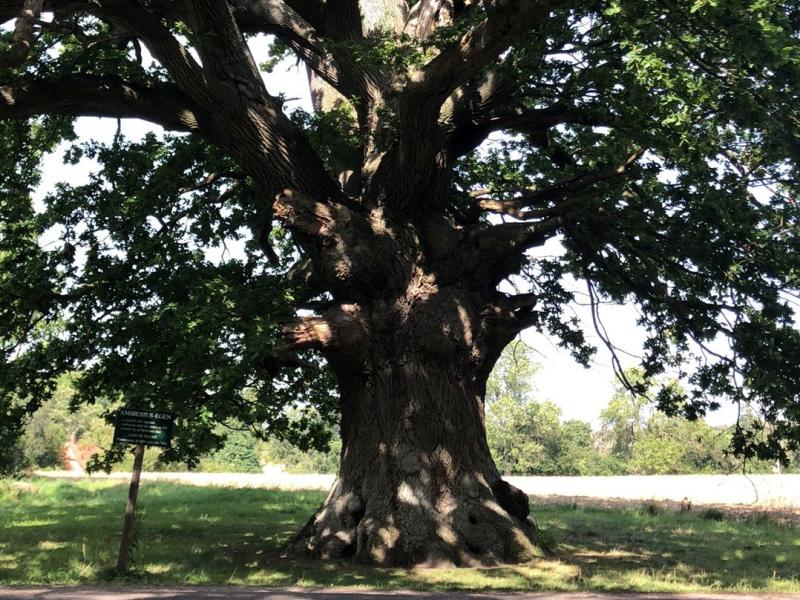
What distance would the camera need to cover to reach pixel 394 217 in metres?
12.6

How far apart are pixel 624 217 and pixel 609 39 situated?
10.3 ft

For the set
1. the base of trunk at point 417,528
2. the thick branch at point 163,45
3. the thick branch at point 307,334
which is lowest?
the base of trunk at point 417,528

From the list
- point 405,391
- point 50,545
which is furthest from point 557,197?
point 50,545

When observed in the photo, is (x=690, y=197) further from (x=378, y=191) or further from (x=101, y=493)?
(x=101, y=493)

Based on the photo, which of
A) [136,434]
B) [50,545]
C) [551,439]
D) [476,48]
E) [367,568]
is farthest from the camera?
[551,439]

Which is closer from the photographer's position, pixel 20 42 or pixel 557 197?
pixel 20 42

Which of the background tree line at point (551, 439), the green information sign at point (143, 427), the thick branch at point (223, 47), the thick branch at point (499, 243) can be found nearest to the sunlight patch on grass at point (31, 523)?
the green information sign at point (143, 427)

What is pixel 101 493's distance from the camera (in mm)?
31016

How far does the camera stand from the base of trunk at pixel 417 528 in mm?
10719

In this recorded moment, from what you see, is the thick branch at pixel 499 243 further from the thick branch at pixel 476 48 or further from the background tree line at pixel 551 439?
the background tree line at pixel 551 439

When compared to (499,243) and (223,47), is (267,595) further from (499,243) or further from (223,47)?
(223,47)

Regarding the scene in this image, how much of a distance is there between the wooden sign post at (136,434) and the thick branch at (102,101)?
182 inches

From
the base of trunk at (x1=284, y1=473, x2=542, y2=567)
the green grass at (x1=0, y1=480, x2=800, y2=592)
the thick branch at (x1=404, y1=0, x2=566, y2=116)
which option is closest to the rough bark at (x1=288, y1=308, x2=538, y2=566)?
the base of trunk at (x1=284, y1=473, x2=542, y2=567)

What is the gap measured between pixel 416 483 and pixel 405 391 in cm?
139
